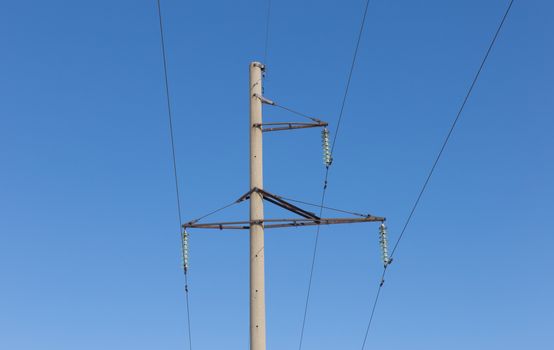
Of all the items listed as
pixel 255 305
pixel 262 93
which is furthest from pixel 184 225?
pixel 262 93

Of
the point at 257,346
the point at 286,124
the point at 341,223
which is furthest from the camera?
the point at 286,124

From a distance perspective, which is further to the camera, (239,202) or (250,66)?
(250,66)

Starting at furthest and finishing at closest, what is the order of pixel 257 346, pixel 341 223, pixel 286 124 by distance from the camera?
1. pixel 286 124
2. pixel 341 223
3. pixel 257 346

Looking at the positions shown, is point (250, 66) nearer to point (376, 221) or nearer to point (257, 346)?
point (376, 221)

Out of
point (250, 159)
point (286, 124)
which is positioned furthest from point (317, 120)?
point (250, 159)

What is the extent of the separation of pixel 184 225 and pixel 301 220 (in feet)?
9.41

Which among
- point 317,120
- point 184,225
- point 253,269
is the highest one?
point 317,120

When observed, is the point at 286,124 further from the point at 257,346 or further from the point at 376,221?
the point at 257,346

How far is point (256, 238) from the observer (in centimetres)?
1895

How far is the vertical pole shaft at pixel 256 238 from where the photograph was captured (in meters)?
18.3

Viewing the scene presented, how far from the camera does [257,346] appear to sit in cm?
1819

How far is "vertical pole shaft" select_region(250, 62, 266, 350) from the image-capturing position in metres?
18.3

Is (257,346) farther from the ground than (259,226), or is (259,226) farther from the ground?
(259,226)

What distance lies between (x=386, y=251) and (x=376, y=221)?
3.40ft
